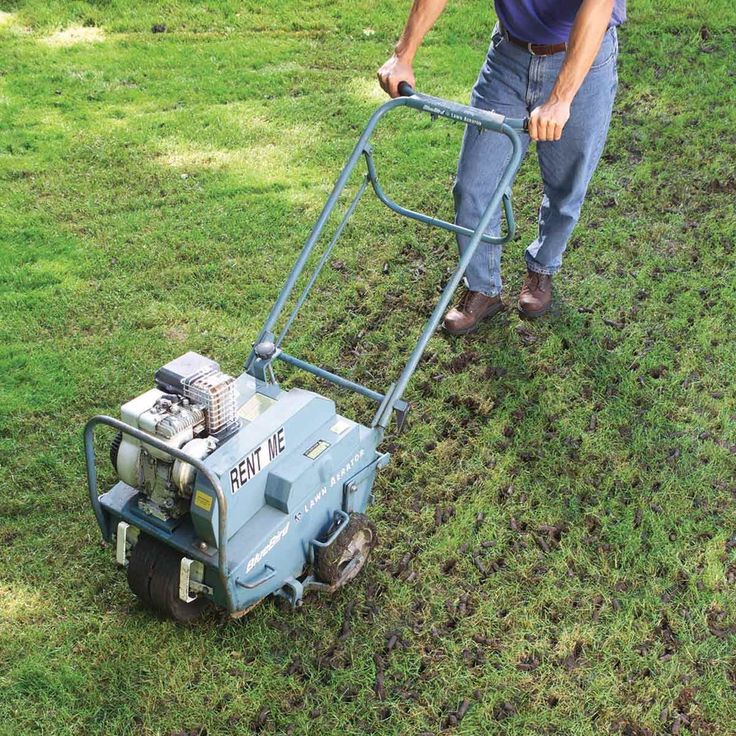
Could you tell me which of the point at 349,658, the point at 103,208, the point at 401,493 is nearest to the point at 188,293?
the point at 103,208

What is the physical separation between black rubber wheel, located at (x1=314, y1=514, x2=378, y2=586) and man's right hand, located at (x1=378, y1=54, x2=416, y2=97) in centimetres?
172

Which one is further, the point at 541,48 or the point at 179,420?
the point at 541,48

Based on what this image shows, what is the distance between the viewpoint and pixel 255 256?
509 cm

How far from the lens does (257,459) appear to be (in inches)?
110

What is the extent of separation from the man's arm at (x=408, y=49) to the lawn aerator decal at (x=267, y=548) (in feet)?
6.02

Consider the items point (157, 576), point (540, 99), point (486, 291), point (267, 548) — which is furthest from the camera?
point (486, 291)

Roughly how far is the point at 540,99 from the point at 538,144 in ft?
0.80

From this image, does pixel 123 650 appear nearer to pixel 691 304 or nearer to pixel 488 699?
pixel 488 699

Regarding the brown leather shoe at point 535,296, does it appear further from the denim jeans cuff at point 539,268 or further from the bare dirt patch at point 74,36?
the bare dirt patch at point 74,36

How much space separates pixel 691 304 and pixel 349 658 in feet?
9.44

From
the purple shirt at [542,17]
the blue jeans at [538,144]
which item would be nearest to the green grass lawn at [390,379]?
the blue jeans at [538,144]

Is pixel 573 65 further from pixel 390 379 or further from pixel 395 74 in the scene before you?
pixel 390 379

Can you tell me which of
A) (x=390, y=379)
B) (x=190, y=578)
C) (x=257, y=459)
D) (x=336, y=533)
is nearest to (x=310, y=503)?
(x=336, y=533)

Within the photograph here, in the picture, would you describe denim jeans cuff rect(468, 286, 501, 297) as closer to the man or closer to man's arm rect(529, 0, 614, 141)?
the man
